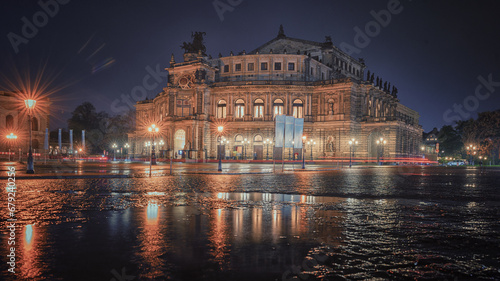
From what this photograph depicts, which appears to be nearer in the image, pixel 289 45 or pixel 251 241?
pixel 251 241

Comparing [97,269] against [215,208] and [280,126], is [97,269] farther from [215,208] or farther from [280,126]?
[280,126]

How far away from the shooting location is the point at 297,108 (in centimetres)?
6619

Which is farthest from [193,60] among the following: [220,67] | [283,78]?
[283,78]

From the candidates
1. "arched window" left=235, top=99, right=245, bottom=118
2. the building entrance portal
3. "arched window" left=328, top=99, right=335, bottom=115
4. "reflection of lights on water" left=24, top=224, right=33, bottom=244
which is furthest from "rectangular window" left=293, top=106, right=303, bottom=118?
"reflection of lights on water" left=24, top=224, right=33, bottom=244

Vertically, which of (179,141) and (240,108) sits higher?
(240,108)

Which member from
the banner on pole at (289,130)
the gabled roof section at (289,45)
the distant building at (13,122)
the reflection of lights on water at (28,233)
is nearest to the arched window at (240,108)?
the gabled roof section at (289,45)

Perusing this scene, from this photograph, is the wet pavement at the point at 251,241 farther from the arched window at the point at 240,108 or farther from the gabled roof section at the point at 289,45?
the gabled roof section at the point at 289,45

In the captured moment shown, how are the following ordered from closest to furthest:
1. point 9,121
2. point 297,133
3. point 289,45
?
point 297,133
point 9,121
point 289,45

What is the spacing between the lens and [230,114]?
66.4 metres

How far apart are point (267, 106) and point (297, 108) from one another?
220 inches

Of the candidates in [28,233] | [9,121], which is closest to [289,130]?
[28,233]

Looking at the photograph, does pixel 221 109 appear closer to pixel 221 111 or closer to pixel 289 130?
pixel 221 111

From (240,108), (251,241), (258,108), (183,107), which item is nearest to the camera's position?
(251,241)

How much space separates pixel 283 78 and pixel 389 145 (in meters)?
22.0
